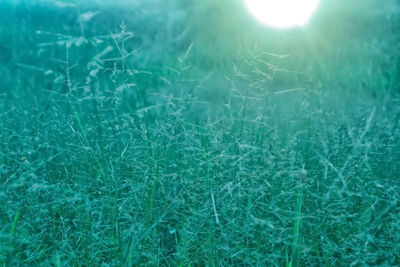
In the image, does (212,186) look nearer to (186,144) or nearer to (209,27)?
(186,144)

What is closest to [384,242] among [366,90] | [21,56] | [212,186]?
[212,186]

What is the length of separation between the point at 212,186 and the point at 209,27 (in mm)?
3797

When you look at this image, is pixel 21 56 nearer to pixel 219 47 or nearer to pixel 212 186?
pixel 219 47

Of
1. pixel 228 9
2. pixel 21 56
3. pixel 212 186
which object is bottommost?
pixel 21 56

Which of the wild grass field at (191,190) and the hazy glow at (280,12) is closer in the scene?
the wild grass field at (191,190)

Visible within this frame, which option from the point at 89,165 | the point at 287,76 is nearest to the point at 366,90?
the point at 287,76

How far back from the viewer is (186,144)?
1.74 m

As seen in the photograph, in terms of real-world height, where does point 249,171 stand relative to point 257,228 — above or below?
above

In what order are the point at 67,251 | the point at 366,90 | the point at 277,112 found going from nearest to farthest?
1. the point at 67,251
2. the point at 277,112
3. the point at 366,90

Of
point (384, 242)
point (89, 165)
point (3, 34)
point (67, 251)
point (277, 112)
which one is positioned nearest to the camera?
point (67, 251)

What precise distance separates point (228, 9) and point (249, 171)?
13.0 ft

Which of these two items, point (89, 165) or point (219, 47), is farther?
point (219, 47)

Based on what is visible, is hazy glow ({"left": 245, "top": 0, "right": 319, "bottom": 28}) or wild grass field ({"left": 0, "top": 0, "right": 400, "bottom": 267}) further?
hazy glow ({"left": 245, "top": 0, "right": 319, "bottom": 28})

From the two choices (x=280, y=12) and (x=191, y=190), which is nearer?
(x=191, y=190)
